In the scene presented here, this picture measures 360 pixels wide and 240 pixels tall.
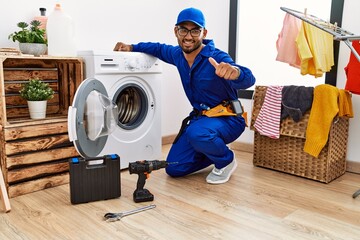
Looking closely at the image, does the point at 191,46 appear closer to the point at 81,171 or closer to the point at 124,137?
the point at 124,137

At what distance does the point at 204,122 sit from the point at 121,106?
2.07 ft

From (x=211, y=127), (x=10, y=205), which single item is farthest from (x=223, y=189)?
(x=10, y=205)

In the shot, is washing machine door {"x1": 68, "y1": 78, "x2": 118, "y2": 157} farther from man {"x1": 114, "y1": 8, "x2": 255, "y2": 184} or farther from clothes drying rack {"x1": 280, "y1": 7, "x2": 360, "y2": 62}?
clothes drying rack {"x1": 280, "y1": 7, "x2": 360, "y2": 62}

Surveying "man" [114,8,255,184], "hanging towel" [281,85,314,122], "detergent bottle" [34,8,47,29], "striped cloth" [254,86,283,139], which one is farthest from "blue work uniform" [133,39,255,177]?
"detergent bottle" [34,8,47,29]

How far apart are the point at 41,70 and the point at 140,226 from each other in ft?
4.35

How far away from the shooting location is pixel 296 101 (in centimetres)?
225

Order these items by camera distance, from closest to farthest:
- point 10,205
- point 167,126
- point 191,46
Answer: point 10,205 → point 191,46 → point 167,126

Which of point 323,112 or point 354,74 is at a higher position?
point 354,74

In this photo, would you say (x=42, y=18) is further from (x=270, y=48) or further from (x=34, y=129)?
(x=270, y=48)

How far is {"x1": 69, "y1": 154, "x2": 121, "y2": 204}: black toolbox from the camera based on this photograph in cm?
173

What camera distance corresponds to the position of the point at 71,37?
216cm

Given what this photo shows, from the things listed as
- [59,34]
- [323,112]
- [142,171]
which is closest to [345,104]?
[323,112]

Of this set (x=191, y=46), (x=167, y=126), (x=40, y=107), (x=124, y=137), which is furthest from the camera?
(x=167, y=126)

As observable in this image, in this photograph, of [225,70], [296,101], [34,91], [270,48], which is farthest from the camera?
[270,48]
